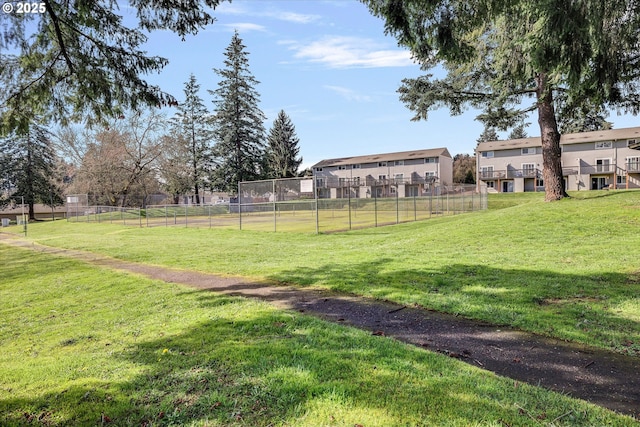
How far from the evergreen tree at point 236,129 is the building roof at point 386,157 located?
1860 centimetres

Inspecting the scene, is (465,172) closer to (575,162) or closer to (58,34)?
(575,162)

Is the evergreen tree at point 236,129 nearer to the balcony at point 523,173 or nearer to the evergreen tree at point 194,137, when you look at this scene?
the evergreen tree at point 194,137

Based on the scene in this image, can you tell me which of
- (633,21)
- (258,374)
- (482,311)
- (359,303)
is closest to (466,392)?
(258,374)

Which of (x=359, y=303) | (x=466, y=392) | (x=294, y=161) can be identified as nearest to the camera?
(x=466, y=392)

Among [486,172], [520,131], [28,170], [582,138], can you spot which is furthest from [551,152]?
[28,170]

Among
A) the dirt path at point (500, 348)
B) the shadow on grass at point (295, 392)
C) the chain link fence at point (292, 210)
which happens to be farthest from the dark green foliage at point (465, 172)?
the shadow on grass at point (295, 392)

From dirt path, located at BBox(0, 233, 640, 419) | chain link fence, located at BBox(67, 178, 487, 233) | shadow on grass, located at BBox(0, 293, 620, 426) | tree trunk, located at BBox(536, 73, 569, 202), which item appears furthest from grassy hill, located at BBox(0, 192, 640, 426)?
chain link fence, located at BBox(67, 178, 487, 233)

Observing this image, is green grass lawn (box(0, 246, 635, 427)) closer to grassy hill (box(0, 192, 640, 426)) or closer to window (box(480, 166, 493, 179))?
grassy hill (box(0, 192, 640, 426))

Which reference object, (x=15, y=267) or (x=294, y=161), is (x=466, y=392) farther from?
(x=294, y=161)

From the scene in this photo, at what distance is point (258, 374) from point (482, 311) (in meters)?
3.12

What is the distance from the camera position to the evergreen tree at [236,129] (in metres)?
47.0

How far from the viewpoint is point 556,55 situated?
564 cm

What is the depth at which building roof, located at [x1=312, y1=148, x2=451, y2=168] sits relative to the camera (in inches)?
2215

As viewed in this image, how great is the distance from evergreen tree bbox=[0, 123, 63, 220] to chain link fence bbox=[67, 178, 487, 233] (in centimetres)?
1596
